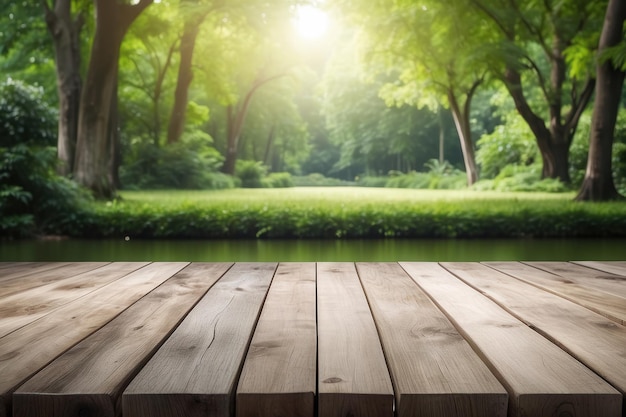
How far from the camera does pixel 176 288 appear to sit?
252 cm

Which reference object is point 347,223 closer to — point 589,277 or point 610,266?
point 610,266

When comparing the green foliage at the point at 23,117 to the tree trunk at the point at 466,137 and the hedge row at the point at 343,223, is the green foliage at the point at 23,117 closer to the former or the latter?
the hedge row at the point at 343,223

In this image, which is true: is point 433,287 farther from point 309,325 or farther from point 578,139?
point 578,139

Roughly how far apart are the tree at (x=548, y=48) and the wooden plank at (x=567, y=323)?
11.2m

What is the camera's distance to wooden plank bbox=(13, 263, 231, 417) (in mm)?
1269

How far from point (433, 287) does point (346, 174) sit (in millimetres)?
45983

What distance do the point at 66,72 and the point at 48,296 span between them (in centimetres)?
1224

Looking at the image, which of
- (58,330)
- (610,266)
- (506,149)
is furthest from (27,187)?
(506,149)

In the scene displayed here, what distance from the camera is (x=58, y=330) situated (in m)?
1.80

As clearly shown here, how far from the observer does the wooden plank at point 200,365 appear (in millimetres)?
1263

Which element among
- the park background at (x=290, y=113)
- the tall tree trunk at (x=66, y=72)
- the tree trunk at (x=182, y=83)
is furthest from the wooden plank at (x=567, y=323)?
the tree trunk at (x=182, y=83)

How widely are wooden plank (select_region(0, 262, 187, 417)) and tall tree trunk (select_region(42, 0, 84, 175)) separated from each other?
10890mm

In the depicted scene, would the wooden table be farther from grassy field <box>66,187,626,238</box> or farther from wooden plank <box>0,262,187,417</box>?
grassy field <box>66,187,626,238</box>

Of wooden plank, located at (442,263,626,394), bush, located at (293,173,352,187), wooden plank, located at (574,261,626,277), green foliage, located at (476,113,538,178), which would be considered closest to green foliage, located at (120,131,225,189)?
green foliage, located at (476,113,538,178)
